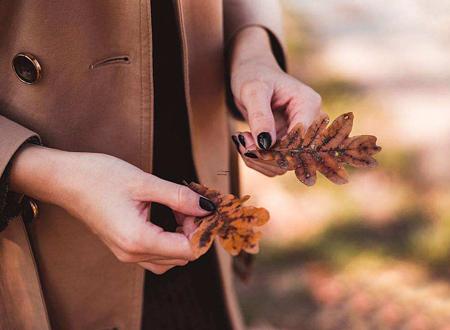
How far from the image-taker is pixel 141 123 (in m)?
1.27

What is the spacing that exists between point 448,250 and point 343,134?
204 centimetres

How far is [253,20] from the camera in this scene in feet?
4.98

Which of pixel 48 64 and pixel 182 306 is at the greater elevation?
pixel 48 64

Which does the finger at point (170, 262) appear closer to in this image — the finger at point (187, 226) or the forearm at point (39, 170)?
the finger at point (187, 226)

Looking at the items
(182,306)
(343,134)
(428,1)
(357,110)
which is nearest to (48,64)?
(343,134)

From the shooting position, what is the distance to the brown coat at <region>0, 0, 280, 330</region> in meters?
1.15

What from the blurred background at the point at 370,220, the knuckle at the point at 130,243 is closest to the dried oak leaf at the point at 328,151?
the knuckle at the point at 130,243

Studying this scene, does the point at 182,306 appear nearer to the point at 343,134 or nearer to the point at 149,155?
the point at 149,155

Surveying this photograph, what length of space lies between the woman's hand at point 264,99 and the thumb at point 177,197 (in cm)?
15

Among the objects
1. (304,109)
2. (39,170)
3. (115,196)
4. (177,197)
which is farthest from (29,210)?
(304,109)

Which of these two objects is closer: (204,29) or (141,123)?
(141,123)

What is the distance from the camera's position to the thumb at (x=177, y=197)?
3.48ft

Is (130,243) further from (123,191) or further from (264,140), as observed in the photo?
(264,140)

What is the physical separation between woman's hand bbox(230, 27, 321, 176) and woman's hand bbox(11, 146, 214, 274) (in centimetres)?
17
